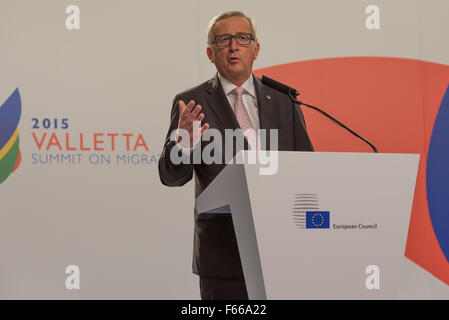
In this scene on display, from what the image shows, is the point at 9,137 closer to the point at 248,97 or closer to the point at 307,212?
the point at 248,97

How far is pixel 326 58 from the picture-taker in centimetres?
309

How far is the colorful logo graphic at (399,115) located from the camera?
119 inches

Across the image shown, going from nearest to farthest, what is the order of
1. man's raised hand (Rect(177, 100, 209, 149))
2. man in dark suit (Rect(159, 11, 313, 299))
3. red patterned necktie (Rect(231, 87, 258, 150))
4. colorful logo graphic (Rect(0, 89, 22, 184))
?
man's raised hand (Rect(177, 100, 209, 149))
man in dark suit (Rect(159, 11, 313, 299))
red patterned necktie (Rect(231, 87, 258, 150))
colorful logo graphic (Rect(0, 89, 22, 184))

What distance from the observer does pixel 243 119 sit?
5.91ft

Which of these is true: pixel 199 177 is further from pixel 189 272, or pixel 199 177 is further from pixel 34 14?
pixel 34 14

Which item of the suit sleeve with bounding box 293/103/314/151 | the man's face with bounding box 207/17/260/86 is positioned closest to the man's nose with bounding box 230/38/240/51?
the man's face with bounding box 207/17/260/86

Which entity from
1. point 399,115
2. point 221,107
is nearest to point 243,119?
point 221,107

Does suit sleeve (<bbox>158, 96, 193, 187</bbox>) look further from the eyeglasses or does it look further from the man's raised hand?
the eyeglasses

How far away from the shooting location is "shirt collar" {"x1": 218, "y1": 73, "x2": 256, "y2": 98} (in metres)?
1.88

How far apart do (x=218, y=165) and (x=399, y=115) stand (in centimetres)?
187

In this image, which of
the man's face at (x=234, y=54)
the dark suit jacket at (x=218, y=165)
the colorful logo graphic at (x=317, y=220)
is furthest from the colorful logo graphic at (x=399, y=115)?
the colorful logo graphic at (x=317, y=220)

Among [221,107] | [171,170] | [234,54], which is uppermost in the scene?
[234,54]

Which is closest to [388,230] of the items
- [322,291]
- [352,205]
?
[352,205]

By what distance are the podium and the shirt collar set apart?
78cm
